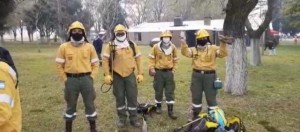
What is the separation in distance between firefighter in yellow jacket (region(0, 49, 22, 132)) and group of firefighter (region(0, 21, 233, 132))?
367 cm

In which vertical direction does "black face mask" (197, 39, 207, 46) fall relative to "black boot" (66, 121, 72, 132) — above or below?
above

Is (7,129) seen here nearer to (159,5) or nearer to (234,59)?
(234,59)

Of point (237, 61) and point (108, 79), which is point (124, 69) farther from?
point (237, 61)

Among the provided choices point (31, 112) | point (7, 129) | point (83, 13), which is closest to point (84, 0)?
point (83, 13)

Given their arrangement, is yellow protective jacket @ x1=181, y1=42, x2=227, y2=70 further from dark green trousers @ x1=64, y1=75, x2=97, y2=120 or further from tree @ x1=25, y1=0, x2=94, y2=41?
tree @ x1=25, y1=0, x2=94, y2=41

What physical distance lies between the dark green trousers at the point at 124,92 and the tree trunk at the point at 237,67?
422 cm

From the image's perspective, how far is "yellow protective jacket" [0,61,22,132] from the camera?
2.63 m

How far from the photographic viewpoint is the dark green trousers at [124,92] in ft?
23.6

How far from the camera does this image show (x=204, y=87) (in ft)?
24.3

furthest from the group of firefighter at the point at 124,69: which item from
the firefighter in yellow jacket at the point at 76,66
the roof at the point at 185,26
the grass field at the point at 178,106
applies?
the roof at the point at 185,26

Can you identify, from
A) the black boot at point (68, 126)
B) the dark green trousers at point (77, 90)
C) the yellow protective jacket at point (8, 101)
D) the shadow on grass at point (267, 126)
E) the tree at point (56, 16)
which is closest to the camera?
the yellow protective jacket at point (8, 101)

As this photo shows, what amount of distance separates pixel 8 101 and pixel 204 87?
16.9 feet

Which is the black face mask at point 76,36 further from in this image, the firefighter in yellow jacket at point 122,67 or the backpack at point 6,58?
the backpack at point 6,58

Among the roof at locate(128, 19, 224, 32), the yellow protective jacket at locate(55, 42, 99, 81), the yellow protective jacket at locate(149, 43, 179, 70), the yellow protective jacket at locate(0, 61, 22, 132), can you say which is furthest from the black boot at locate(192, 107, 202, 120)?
the roof at locate(128, 19, 224, 32)
